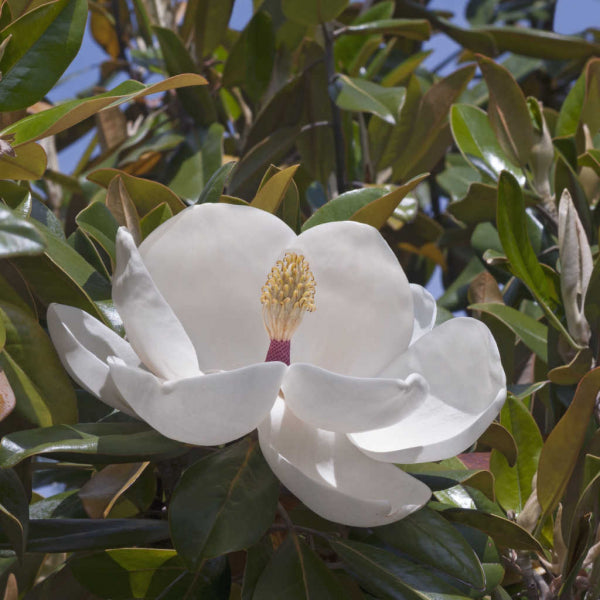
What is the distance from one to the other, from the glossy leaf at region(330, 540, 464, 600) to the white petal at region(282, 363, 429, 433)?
0.59ft

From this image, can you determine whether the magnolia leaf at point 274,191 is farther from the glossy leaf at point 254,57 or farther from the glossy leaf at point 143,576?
the glossy leaf at point 254,57

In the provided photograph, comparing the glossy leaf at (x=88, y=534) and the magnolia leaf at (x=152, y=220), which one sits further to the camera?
the magnolia leaf at (x=152, y=220)

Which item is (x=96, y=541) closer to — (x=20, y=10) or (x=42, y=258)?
(x=42, y=258)

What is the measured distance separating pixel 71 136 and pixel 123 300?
208cm

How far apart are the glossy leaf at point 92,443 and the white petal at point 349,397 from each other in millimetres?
149

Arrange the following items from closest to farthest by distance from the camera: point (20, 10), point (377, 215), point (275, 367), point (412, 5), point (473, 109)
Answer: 1. point (275, 367)
2. point (377, 215)
3. point (20, 10)
4. point (473, 109)
5. point (412, 5)

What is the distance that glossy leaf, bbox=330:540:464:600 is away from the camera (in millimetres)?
925

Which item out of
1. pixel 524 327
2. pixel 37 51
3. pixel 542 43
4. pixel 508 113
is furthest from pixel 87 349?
pixel 542 43

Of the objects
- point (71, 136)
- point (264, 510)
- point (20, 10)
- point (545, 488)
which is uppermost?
point (20, 10)

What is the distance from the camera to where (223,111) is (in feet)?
8.12

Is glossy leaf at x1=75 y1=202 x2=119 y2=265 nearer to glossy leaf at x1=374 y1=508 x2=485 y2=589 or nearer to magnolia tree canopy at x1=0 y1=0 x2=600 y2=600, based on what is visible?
magnolia tree canopy at x1=0 y1=0 x2=600 y2=600

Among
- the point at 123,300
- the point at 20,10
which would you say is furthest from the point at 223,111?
the point at 123,300

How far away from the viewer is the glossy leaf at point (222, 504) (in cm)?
82

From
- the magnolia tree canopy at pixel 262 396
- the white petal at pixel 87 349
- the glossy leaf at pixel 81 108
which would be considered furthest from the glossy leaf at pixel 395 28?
the white petal at pixel 87 349
